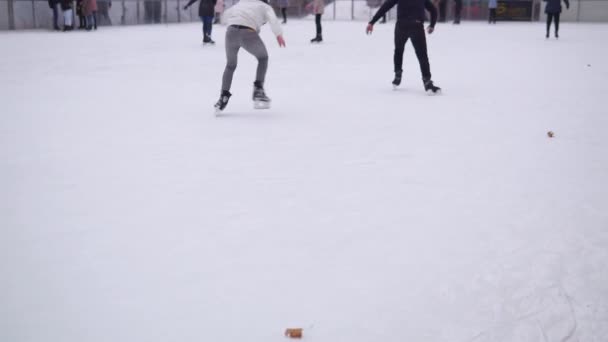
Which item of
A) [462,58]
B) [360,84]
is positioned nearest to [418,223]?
[360,84]

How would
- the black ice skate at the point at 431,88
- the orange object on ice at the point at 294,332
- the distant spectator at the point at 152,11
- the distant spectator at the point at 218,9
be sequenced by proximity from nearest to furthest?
1. the orange object on ice at the point at 294,332
2. the black ice skate at the point at 431,88
3. the distant spectator at the point at 218,9
4. the distant spectator at the point at 152,11

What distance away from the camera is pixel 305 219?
3906 mm

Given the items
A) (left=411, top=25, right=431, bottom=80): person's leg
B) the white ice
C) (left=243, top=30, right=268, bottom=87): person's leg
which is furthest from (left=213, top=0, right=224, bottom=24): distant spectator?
(left=243, top=30, right=268, bottom=87): person's leg

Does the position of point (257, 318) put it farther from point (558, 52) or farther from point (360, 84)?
point (558, 52)

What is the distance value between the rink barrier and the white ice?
17.7 meters

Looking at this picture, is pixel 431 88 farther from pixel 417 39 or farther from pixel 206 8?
pixel 206 8

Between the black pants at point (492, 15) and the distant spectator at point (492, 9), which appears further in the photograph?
the black pants at point (492, 15)

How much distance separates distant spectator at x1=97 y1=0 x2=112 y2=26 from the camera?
2836 cm

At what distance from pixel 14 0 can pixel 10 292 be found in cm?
2412

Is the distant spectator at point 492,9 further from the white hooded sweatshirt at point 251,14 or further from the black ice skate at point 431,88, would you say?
the white hooded sweatshirt at point 251,14

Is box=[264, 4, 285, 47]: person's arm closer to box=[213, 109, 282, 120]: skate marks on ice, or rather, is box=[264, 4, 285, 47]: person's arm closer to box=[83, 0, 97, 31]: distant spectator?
box=[213, 109, 282, 120]: skate marks on ice

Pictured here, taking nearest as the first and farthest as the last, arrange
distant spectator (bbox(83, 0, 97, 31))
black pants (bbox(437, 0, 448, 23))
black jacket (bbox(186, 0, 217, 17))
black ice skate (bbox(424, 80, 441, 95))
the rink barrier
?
1. black ice skate (bbox(424, 80, 441, 95))
2. black jacket (bbox(186, 0, 217, 17))
3. the rink barrier
4. distant spectator (bbox(83, 0, 97, 31))
5. black pants (bbox(437, 0, 448, 23))

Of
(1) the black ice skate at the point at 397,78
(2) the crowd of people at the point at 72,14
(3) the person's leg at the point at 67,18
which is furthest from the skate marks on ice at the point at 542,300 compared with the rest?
(2) the crowd of people at the point at 72,14

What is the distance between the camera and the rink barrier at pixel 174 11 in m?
24.7
